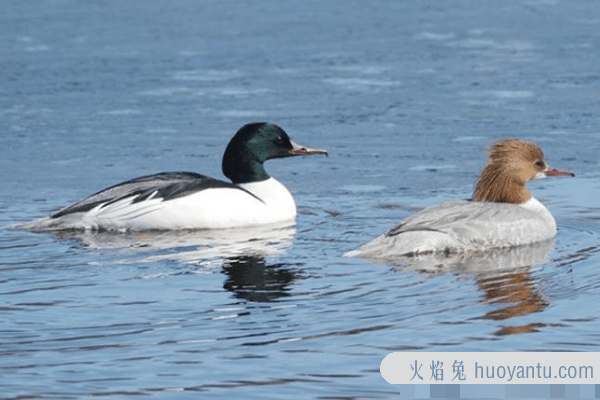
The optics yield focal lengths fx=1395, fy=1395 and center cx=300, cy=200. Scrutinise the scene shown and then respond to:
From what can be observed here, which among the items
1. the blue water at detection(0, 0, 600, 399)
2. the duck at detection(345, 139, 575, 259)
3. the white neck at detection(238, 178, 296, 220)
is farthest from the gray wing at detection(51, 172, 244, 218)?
the duck at detection(345, 139, 575, 259)

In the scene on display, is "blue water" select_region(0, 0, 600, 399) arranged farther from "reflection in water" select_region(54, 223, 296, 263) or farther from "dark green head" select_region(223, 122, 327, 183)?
"dark green head" select_region(223, 122, 327, 183)

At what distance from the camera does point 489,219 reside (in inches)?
350

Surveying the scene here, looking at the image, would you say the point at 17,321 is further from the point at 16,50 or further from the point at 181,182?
the point at 16,50

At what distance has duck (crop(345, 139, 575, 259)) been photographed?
8602 mm

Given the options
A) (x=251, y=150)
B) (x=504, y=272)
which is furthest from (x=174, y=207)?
(x=504, y=272)

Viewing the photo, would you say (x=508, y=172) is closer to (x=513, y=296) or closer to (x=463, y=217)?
(x=463, y=217)

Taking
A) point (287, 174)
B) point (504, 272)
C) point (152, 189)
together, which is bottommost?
point (504, 272)

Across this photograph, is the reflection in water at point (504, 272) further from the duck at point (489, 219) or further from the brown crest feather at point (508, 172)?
the brown crest feather at point (508, 172)

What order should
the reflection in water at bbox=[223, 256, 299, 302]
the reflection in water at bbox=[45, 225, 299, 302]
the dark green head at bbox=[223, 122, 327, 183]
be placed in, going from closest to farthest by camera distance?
the reflection in water at bbox=[223, 256, 299, 302] < the reflection in water at bbox=[45, 225, 299, 302] < the dark green head at bbox=[223, 122, 327, 183]

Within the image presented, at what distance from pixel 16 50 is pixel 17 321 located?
9585 mm

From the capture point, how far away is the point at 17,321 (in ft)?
23.0

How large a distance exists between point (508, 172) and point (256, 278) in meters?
2.25

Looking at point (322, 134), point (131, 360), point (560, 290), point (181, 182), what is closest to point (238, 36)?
point (322, 134)

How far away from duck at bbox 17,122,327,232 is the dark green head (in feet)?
0.78
